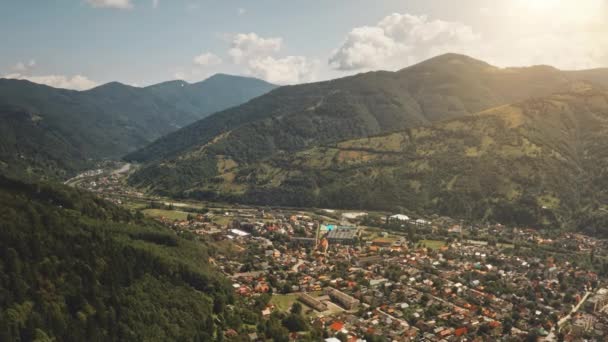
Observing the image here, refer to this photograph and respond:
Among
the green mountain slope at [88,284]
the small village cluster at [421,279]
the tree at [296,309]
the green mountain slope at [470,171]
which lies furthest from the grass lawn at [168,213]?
the tree at [296,309]

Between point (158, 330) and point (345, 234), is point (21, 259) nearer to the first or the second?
point (158, 330)

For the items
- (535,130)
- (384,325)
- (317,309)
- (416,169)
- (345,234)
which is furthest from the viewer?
(535,130)

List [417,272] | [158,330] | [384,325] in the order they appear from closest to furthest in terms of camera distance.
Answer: [158,330]
[384,325]
[417,272]


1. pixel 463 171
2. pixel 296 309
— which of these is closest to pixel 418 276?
pixel 296 309

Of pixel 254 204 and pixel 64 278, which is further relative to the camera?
pixel 254 204

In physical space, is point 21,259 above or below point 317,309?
above

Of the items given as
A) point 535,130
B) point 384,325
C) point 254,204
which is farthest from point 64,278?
point 535,130

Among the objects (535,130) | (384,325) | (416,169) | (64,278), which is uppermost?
(535,130)
